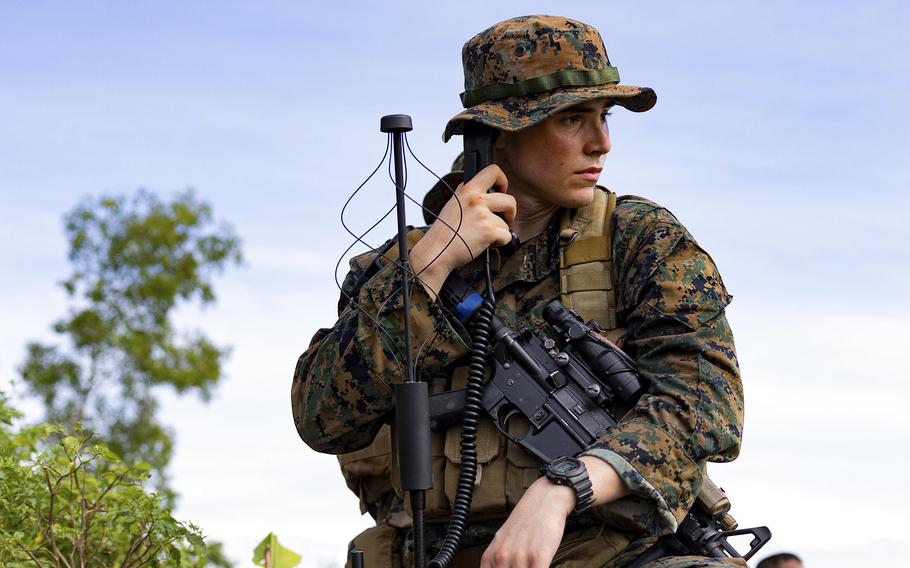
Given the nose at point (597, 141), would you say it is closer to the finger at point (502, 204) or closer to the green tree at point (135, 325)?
the finger at point (502, 204)

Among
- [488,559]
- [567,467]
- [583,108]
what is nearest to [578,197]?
[583,108]

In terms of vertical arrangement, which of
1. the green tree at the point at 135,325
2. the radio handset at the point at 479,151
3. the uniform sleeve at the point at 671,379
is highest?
the green tree at the point at 135,325

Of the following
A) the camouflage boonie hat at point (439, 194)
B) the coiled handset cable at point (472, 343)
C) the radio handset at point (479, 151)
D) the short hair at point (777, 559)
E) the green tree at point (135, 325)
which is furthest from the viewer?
the green tree at point (135, 325)

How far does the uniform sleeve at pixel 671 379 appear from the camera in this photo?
13.1ft

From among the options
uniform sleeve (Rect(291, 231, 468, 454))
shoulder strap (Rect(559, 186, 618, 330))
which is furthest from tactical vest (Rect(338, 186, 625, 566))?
uniform sleeve (Rect(291, 231, 468, 454))

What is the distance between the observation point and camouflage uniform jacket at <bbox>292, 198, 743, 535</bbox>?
13.2 ft

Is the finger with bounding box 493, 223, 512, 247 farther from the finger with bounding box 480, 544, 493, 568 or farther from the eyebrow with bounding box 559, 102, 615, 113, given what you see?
the finger with bounding box 480, 544, 493, 568

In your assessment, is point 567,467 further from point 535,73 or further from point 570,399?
point 535,73

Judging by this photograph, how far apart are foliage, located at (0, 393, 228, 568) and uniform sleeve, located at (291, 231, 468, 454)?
48.6 inches

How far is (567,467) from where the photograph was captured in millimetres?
3889

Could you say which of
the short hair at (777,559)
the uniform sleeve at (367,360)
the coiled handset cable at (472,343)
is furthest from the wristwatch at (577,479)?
the short hair at (777,559)

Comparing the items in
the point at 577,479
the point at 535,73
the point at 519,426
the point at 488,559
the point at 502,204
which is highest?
the point at 535,73

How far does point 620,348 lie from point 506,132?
0.90 meters

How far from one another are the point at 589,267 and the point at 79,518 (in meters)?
2.71
